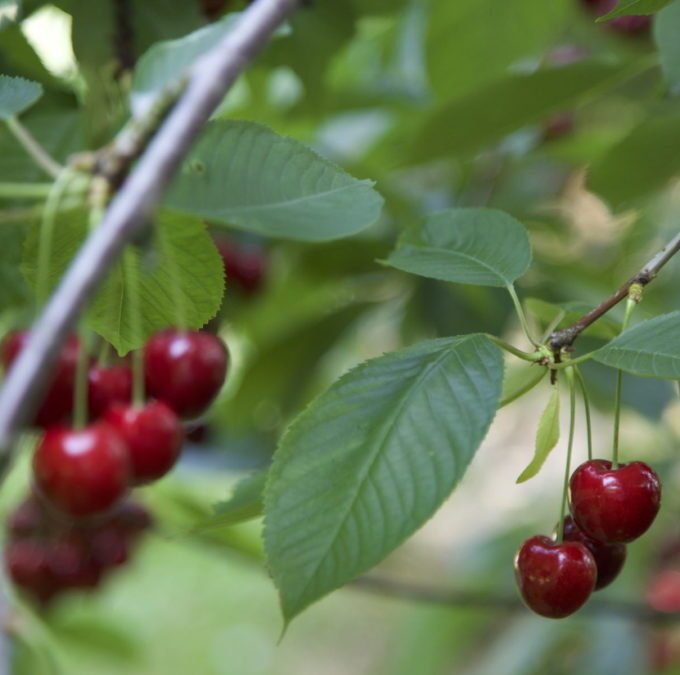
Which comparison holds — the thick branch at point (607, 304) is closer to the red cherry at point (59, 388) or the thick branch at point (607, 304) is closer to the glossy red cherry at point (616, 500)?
the glossy red cherry at point (616, 500)

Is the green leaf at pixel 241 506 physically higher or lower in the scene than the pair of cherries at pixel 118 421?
lower

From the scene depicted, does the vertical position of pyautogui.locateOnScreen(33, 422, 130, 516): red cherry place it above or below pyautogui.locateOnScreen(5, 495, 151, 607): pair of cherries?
above

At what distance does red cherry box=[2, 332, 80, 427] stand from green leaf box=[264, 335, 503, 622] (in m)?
0.16

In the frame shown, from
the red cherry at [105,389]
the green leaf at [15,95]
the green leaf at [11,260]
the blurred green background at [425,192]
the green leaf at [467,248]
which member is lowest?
the blurred green background at [425,192]

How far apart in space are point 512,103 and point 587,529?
774mm

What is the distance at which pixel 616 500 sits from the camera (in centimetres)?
82

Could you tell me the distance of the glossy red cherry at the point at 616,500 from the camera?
32.5 inches

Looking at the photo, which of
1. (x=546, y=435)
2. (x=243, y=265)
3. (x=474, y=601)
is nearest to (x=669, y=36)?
(x=546, y=435)

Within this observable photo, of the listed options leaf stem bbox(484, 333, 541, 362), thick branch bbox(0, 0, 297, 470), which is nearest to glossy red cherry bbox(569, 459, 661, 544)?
leaf stem bbox(484, 333, 541, 362)

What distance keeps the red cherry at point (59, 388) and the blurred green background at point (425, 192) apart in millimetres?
252

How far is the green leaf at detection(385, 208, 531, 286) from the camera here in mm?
918

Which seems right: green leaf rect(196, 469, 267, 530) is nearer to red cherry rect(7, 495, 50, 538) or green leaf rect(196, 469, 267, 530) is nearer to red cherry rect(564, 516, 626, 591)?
red cherry rect(564, 516, 626, 591)

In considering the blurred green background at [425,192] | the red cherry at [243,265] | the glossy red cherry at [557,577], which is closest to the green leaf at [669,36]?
the blurred green background at [425,192]

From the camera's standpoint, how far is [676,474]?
2570 mm
